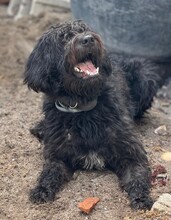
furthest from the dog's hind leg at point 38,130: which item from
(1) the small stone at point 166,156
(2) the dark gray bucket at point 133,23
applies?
(2) the dark gray bucket at point 133,23

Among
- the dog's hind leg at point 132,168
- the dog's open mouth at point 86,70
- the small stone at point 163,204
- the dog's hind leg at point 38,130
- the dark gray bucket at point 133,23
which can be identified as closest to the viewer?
the small stone at point 163,204

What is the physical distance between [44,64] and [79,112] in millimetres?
539

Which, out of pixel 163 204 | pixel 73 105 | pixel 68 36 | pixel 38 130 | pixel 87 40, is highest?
pixel 87 40

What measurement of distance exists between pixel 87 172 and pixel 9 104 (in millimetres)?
1995

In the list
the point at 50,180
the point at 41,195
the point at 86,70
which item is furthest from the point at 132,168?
the point at 86,70

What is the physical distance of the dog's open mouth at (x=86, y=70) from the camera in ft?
Answer: 17.5

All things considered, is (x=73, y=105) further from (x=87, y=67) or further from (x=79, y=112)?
(x=87, y=67)

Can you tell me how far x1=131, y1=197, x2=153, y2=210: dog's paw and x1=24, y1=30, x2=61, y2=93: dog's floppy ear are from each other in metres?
1.31

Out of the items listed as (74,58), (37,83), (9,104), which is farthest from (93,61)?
(9,104)

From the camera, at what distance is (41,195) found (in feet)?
16.6

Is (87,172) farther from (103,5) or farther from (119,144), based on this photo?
(103,5)

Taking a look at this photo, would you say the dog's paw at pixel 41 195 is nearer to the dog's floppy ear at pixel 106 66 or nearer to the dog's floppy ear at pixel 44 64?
the dog's floppy ear at pixel 44 64

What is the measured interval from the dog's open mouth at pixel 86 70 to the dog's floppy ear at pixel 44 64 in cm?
22

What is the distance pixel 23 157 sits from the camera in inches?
230
